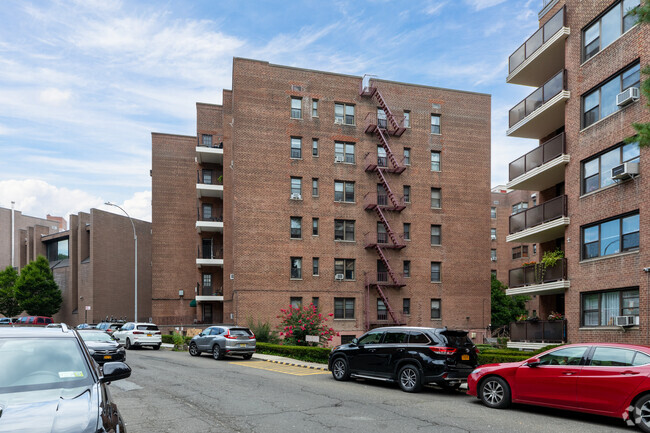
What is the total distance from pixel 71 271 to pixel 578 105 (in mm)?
57763

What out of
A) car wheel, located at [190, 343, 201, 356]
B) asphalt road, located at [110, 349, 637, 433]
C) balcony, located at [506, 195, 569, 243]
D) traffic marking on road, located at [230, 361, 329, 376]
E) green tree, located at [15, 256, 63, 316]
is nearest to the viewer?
asphalt road, located at [110, 349, 637, 433]

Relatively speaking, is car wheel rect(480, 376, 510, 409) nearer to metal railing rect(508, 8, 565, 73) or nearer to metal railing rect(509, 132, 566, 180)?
metal railing rect(509, 132, 566, 180)

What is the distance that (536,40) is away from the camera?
26312 millimetres

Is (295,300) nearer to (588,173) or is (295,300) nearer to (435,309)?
(435,309)

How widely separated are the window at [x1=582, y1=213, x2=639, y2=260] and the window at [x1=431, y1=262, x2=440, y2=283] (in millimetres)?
21733

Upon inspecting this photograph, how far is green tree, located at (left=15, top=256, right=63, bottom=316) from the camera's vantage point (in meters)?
62.8

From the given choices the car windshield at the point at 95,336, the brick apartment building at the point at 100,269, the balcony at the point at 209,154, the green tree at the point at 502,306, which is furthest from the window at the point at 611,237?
the brick apartment building at the point at 100,269

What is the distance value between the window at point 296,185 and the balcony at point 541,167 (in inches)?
693

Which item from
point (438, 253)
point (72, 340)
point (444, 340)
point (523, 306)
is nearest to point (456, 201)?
point (438, 253)

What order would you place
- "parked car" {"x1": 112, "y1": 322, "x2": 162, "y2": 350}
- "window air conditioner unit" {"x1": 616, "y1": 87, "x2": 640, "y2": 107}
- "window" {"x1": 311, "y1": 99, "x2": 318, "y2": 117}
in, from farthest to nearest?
"window" {"x1": 311, "y1": 99, "x2": 318, "y2": 117} < "parked car" {"x1": 112, "y1": 322, "x2": 162, "y2": 350} < "window air conditioner unit" {"x1": 616, "y1": 87, "x2": 640, "y2": 107}

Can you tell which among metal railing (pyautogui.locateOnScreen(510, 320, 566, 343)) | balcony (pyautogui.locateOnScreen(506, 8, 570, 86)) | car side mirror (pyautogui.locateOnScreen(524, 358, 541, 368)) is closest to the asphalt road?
car side mirror (pyautogui.locateOnScreen(524, 358, 541, 368))

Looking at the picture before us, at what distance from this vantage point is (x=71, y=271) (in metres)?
63.7

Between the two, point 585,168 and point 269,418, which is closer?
point 269,418

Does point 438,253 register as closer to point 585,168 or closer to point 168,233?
point 585,168
